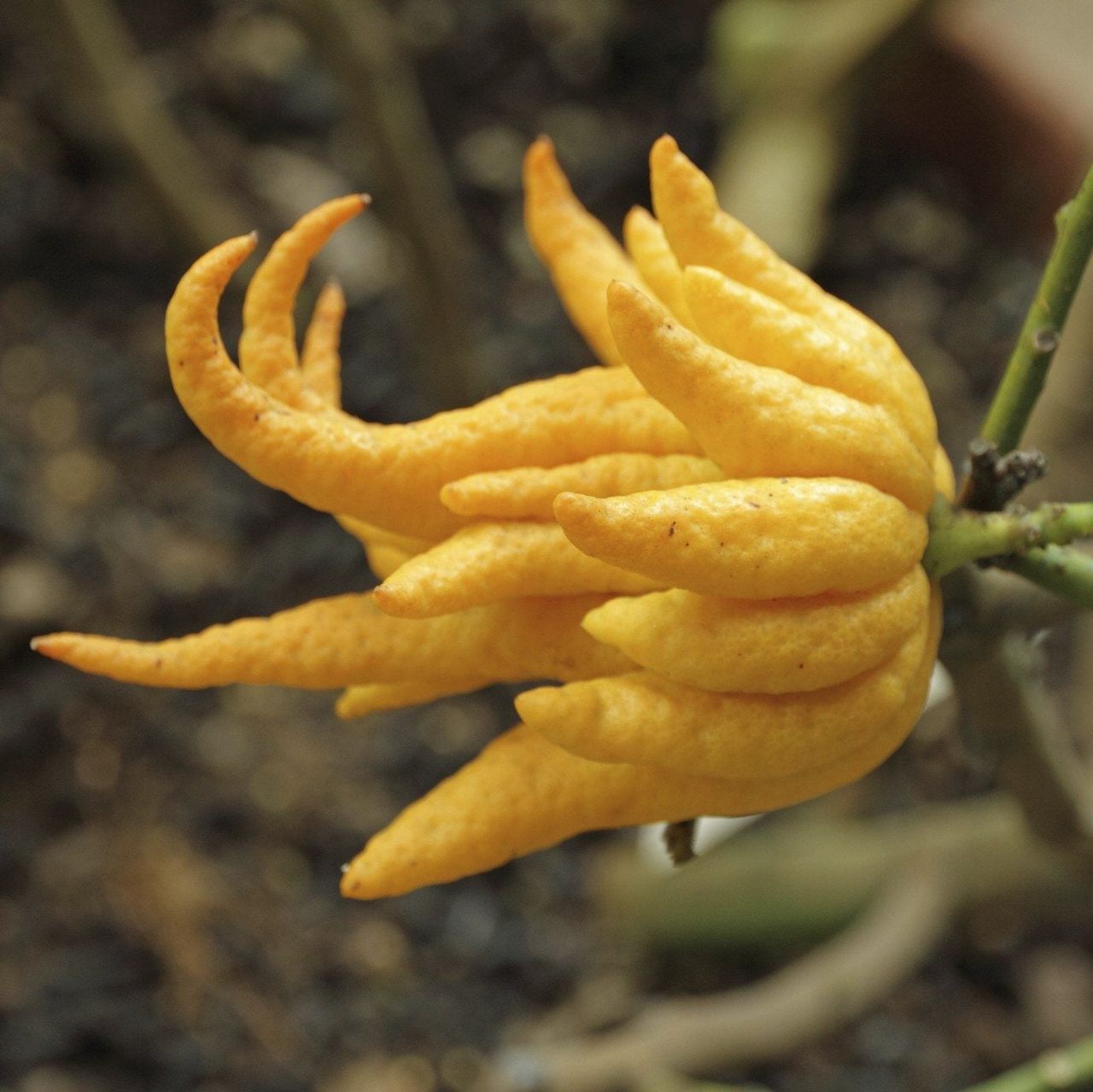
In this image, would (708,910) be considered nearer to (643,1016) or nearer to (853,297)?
(643,1016)

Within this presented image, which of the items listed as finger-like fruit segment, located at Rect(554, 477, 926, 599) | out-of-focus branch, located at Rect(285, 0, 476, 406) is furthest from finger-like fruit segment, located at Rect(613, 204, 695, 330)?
out-of-focus branch, located at Rect(285, 0, 476, 406)

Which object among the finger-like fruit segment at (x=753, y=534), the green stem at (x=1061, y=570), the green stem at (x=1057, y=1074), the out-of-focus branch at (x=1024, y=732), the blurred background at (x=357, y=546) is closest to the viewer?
the finger-like fruit segment at (x=753, y=534)

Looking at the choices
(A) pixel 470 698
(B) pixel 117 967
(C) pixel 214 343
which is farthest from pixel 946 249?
(C) pixel 214 343

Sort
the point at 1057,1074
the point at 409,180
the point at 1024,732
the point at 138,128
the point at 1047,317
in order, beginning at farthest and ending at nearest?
1. the point at 138,128
2. the point at 409,180
3. the point at 1057,1074
4. the point at 1024,732
5. the point at 1047,317

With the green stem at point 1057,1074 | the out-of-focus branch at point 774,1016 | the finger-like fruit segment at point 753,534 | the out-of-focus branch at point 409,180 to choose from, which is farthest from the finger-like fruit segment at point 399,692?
the out-of-focus branch at point 409,180

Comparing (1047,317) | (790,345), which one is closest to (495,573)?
(790,345)

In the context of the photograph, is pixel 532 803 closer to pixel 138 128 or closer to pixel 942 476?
pixel 942 476

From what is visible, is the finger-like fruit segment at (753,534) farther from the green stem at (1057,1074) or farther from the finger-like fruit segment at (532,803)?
the green stem at (1057,1074)
